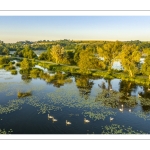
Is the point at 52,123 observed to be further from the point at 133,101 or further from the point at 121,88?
the point at 121,88

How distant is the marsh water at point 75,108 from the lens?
792 inches

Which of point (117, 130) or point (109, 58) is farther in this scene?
point (109, 58)

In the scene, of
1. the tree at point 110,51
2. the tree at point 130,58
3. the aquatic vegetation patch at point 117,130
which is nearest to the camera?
the aquatic vegetation patch at point 117,130

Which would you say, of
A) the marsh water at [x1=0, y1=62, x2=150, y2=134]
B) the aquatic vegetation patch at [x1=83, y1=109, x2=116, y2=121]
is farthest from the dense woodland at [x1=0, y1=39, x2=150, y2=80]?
the aquatic vegetation patch at [x1=83, y1=109, x2=116, y2=121]

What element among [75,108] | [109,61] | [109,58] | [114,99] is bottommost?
[75,108]

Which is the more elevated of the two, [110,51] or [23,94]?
[110,51]

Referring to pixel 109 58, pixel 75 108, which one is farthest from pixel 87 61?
pixel 75 108

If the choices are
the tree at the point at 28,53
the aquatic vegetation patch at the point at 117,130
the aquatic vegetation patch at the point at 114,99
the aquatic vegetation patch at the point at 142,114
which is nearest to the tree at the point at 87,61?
the aquatic vegetation patch at the point at 114,99

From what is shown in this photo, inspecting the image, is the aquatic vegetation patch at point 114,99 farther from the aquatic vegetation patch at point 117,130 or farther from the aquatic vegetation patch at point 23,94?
the aquatic vegetation patch at point 23,94

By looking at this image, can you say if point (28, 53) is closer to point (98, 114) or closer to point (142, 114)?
point (98, 114)

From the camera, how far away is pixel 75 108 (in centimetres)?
2486

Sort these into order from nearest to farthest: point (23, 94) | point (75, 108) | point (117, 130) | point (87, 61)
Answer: point (117, 130), point (75, 108), point (23, 94), point (87, 61)

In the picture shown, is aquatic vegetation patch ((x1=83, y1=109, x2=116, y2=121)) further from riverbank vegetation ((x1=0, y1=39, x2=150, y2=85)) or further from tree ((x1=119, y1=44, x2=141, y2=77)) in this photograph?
tree ((x1=119, y1=44, x2=141, y2=77))
